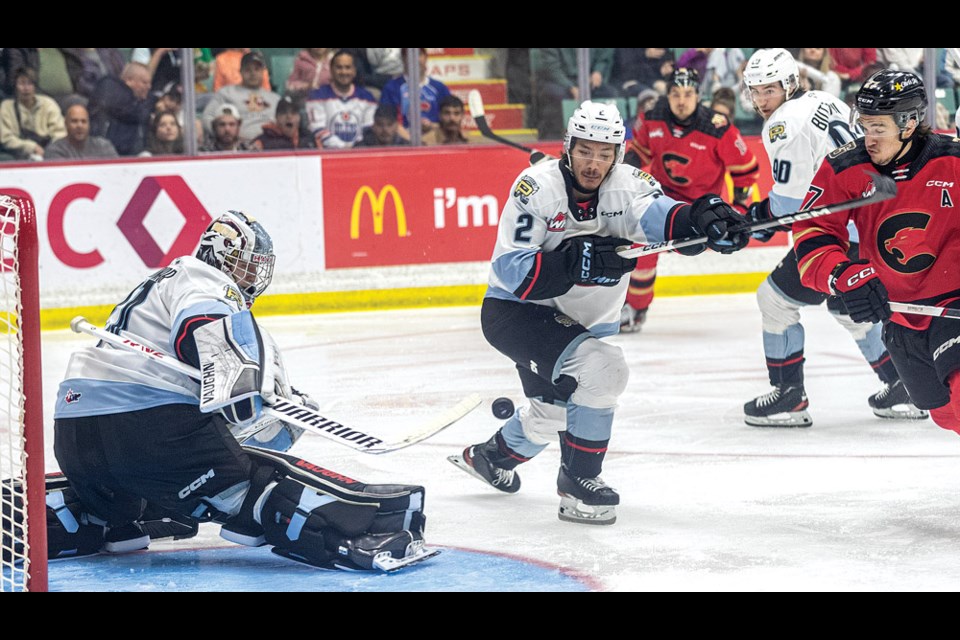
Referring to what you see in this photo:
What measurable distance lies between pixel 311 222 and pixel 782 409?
320cm

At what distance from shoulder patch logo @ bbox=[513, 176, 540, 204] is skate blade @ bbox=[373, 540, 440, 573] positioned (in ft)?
3.16

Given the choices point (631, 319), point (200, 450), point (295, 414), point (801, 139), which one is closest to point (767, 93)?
point (801, 139)

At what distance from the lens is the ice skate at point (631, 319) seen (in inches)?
277

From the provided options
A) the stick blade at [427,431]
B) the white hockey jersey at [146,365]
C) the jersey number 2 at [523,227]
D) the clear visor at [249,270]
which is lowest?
the stick blade at [427,431]

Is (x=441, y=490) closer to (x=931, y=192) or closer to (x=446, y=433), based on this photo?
(x=446, y=433)

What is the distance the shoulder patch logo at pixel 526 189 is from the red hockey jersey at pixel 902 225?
698 millimetres

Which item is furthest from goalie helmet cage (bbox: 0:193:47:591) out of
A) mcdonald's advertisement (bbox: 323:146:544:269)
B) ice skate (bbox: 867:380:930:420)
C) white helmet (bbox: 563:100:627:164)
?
mcdonald's advertisement (bbox: 323:146:544:269)

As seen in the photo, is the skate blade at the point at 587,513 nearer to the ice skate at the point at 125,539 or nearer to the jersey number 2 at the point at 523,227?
the jersey number 2 at the point at 523,227

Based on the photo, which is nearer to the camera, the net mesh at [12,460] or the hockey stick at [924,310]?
the net mesh at [12,460]

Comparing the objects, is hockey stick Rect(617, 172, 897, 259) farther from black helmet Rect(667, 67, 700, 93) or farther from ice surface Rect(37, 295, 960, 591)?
black helmet Rect(667, 67, 700, 93)

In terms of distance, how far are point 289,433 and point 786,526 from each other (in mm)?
1322

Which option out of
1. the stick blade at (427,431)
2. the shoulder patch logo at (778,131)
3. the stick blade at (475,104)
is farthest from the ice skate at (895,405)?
the stick blade at (475,104)

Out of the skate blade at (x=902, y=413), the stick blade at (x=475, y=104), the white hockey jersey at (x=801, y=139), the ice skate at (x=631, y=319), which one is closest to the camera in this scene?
→ the white hockey jersey at (x=801, y=139)
